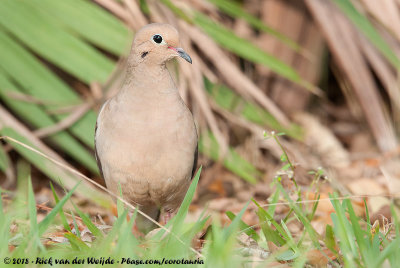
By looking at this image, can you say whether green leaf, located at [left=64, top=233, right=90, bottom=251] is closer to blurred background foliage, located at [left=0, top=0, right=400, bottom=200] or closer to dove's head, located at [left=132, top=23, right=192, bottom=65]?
blurred background foliage, located at [left=0, top=0, right=400, bottom=200]

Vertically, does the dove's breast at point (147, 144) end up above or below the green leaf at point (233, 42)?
below

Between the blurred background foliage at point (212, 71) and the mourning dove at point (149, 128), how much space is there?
1.31 ft

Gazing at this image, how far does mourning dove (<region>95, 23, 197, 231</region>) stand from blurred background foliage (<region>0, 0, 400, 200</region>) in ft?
1.31

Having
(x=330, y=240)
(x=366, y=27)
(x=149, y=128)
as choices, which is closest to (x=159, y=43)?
(x=149, y=128)

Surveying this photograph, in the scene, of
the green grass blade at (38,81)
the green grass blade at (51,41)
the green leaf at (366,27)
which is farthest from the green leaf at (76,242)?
the green leaf at (366,27)

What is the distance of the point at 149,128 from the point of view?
3086 mm

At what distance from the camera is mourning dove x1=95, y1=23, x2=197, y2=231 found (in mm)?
3102

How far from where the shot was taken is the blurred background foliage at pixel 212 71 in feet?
13.7

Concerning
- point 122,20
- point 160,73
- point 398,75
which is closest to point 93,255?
point 160,73

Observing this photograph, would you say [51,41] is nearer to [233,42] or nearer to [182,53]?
[233,42]

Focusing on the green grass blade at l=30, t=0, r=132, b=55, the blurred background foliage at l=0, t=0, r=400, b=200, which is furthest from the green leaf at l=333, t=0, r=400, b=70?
the green grass blade at l=30, t=0, r=132, b=55

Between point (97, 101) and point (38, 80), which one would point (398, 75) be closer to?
point (97, 101)

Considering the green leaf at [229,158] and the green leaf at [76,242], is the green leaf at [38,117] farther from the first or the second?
the green leaf at [76,242]

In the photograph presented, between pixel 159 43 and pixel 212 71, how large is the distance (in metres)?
1.94
